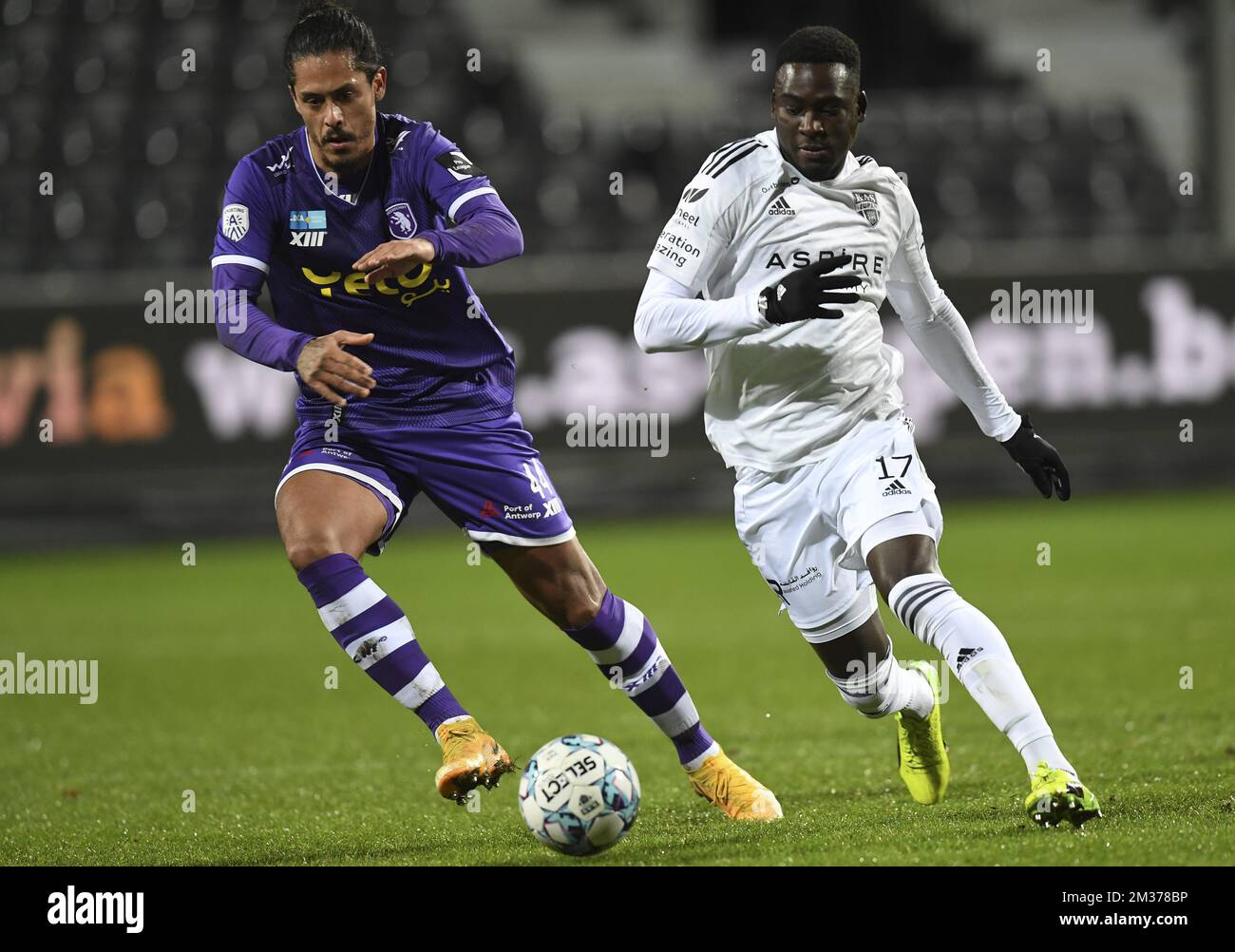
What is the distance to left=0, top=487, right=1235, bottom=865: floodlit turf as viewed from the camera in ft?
15.4

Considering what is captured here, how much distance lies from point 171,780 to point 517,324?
7803 mm

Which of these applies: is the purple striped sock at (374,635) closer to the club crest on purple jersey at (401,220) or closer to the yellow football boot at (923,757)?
the club crest on purple jersey at (401,220)

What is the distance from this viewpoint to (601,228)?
1572cm

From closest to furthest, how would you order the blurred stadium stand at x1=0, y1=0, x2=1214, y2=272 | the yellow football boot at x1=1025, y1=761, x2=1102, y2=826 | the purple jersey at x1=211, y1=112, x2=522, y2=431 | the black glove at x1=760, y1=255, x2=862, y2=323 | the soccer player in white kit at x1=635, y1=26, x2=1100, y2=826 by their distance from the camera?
the yellow football boot at x1=1025, y1=761, x2=1102, y2=826 < the black glove at x1=760, y1=255, x2=862, y2=323 < the soccer player in white kit at x1=635, y1=26, x2=1100, y2=826 < the purple jersey at x1=211, y1=112, x2=522, y2=431 < the blurred stadium stand at x1=0, y1=0, x2=1214, y2=272

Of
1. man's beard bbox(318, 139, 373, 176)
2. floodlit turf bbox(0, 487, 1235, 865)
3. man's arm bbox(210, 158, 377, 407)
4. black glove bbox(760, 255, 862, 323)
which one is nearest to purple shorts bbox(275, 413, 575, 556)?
man's arm bbox(210, 158, 377, 407)

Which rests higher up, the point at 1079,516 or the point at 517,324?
the point at 517,324

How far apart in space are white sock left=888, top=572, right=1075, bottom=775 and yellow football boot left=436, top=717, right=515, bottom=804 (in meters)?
1.15

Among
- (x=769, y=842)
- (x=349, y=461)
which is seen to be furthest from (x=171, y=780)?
(x=769, y=842)

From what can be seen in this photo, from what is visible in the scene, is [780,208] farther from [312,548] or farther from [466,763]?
[466,763]

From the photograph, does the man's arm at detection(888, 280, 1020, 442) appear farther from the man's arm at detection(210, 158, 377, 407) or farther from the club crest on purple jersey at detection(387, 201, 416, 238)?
the man's arm at detection(210, 158, 377, 407)

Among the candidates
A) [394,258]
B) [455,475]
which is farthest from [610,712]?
[394,258]

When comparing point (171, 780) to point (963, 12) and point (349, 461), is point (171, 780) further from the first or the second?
point (963, 12)

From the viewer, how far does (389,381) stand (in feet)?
16.4
